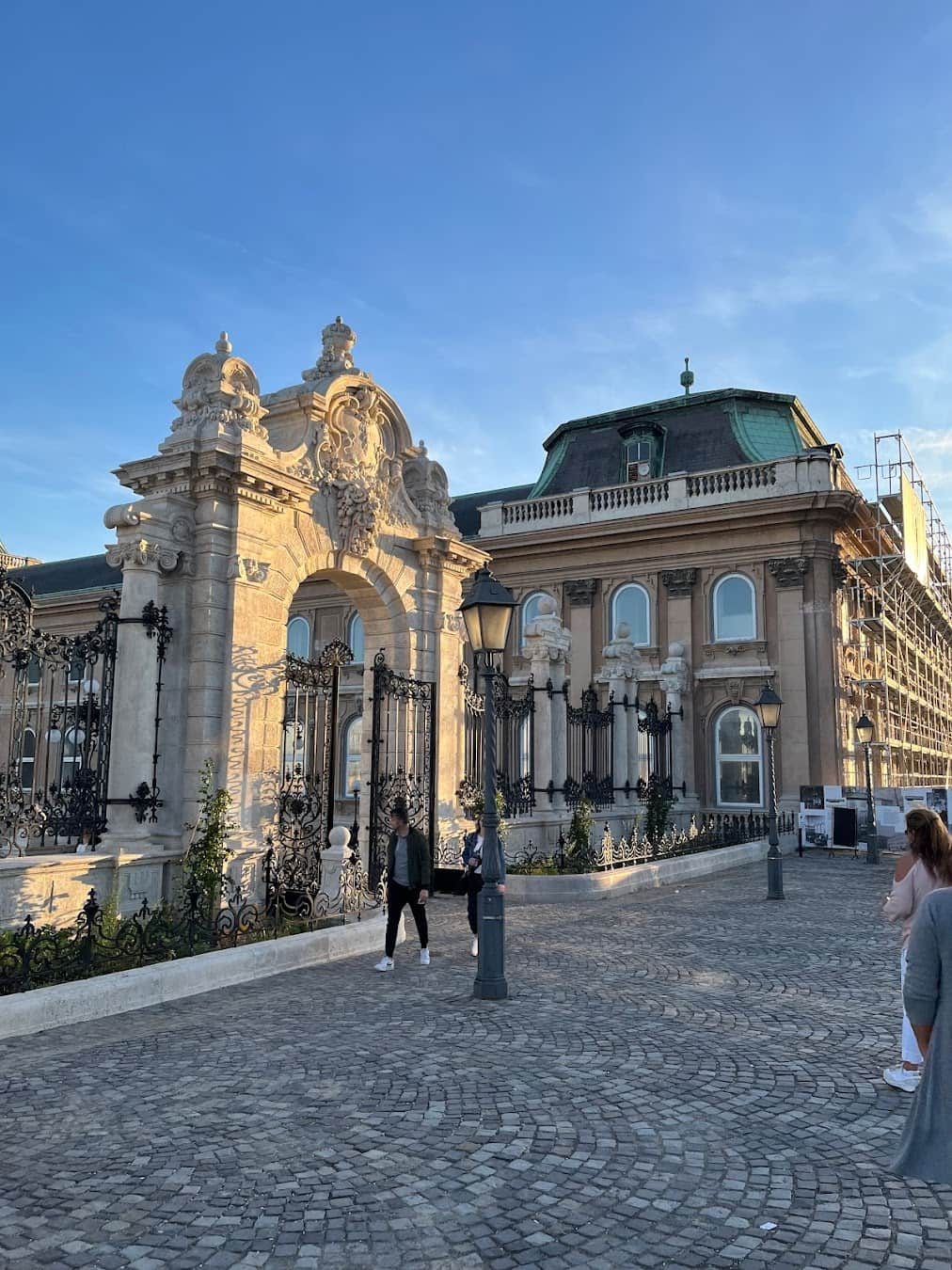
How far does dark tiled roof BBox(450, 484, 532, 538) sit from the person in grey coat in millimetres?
32108

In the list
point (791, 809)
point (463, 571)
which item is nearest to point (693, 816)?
point (791, 809)

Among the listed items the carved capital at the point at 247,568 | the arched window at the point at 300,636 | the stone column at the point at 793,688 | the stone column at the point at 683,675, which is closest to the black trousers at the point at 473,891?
the carved capital at the point at 247,568

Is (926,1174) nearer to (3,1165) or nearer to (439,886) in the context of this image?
(3,1165)

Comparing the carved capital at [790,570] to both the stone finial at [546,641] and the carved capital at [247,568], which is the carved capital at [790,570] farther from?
the carved capital at [247,568]

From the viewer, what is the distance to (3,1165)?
4840mm

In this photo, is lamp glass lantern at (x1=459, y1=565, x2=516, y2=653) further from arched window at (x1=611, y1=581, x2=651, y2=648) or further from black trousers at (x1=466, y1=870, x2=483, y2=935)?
arched window at (x1=611, y1=581, x2=651, y2=648)

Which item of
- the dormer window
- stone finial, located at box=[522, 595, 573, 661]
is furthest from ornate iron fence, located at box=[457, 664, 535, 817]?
the dormer window

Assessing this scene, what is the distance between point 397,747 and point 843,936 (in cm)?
697

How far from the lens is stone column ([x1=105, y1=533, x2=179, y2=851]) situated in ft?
36.0

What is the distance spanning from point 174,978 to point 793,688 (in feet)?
72.9

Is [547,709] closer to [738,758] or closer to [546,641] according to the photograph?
[546,641]

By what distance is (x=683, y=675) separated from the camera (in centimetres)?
2777

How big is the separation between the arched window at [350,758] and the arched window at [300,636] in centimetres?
470

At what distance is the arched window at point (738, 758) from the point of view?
2807cm
